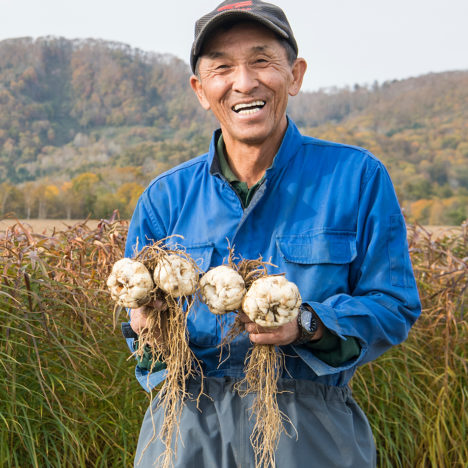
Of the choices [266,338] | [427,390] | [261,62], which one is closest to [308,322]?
[266,338]

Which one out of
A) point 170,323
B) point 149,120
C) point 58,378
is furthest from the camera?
point 149,120

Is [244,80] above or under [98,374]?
above

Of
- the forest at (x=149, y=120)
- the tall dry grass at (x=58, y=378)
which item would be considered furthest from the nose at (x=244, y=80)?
the forest at (x=149, y=120)

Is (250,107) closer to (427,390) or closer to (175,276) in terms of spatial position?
(175,276)

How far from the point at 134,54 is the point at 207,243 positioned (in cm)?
3504

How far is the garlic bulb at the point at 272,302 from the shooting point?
131 centimetres

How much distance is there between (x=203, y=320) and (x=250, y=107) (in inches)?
24.6

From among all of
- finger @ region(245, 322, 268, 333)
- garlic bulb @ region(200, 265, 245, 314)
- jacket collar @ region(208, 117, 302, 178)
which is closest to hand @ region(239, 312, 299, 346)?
finger @ region(245, 322, 268, 333)

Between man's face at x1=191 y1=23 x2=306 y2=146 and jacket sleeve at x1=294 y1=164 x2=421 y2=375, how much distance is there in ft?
1.15

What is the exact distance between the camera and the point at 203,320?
1562mm

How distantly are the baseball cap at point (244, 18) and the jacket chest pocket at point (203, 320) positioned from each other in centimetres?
60

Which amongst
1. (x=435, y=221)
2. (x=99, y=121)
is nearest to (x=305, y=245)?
(x=435, y=221)

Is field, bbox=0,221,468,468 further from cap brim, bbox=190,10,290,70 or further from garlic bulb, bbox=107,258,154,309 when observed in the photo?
cap brim, bbox=190,10,290,70

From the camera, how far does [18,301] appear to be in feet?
7.80
